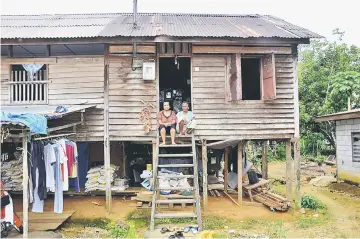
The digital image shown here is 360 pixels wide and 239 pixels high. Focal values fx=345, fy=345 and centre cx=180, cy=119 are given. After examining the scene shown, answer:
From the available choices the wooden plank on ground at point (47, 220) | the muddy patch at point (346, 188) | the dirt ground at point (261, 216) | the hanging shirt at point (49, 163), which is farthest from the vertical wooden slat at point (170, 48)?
the muddy patch at point (346, 188)

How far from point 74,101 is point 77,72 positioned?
2.69ft

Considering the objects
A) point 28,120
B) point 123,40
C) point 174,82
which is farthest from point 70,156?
point 174,82

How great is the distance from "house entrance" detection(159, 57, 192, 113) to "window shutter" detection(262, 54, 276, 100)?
11.9 feet

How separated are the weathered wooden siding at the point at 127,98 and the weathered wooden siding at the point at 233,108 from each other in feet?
4.41

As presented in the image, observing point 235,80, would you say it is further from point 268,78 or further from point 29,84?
point 29,84

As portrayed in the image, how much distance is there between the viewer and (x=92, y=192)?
1095cm

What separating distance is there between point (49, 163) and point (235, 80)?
506 centimetres

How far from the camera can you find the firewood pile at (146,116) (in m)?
9.56

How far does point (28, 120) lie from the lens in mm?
6227

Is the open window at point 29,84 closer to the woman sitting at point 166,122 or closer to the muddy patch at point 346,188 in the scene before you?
the woman sitting at point 166,122

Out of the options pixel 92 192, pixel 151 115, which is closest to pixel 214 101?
pixel 151 115

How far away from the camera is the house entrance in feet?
41.8

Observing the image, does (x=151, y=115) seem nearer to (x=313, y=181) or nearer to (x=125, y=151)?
(x=125, y=151)

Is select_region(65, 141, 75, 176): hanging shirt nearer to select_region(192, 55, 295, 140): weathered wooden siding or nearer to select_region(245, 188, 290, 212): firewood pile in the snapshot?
select_region(192, 55, 295, 140): weathered wooden siding
